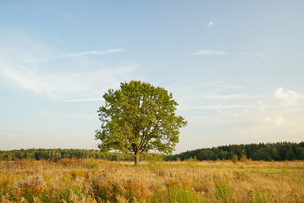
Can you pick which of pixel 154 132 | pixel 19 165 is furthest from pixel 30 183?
pixel 154 132

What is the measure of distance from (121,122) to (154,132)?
4.58 meters

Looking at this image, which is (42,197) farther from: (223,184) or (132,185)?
(223,184)

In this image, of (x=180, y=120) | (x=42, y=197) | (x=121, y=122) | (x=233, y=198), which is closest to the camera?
(x=42, y=197)

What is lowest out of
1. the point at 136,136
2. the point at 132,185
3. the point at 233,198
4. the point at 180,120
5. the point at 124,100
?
the point at 233,198

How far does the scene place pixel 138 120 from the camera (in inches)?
1133

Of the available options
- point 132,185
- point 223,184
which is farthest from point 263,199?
point 132,185

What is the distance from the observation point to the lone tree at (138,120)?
28.2 metres

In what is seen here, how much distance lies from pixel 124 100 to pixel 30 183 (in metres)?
21.7

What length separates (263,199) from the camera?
6965mm

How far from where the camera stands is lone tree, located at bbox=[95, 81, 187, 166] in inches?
1109

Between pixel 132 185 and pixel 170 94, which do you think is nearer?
pixel 132 185

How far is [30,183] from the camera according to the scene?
23.5 feet

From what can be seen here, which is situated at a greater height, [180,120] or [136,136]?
[180,120]

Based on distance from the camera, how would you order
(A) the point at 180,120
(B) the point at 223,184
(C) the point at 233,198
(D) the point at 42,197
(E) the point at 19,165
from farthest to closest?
1. (A) the point at 180,120
2. (E) the point at 19,165
3. (B) the point at 223,184
4. (C) the point at 233,198
5. (D) the point at 42,197
